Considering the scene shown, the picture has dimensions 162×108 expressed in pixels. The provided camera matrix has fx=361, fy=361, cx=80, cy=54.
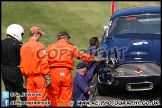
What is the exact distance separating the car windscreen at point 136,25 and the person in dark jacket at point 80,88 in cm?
184

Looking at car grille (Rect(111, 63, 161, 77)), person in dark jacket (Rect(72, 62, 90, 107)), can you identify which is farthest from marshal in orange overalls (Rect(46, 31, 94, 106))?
car grille (Rect(111, 63, 161, 77))

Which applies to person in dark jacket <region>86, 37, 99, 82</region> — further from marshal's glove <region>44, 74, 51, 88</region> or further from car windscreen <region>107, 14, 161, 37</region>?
marshal's glove <region>44, 74, 51, 88</region>

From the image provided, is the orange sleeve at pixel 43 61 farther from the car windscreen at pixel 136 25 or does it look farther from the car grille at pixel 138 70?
the car windscreen at pixel 136 25

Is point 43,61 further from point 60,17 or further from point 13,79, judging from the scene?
point 60,17

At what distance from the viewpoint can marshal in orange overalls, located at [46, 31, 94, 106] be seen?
7.12 meters

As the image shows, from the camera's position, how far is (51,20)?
2348 cm

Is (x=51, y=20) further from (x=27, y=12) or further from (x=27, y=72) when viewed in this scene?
(x=27, y=72)

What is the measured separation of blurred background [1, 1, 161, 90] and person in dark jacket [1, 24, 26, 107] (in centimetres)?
1124

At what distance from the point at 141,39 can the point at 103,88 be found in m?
1.38

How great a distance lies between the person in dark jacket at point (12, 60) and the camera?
726 centimetres

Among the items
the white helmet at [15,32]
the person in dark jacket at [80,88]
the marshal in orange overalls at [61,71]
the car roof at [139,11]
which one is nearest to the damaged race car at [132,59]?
the car roof at [139,11]

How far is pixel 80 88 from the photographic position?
7.43 meters

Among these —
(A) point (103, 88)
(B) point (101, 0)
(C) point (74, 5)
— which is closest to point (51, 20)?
(C) point (74, 5)

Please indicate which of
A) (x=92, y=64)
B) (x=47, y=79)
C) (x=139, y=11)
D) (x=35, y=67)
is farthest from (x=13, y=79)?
(x=139, y=11)
